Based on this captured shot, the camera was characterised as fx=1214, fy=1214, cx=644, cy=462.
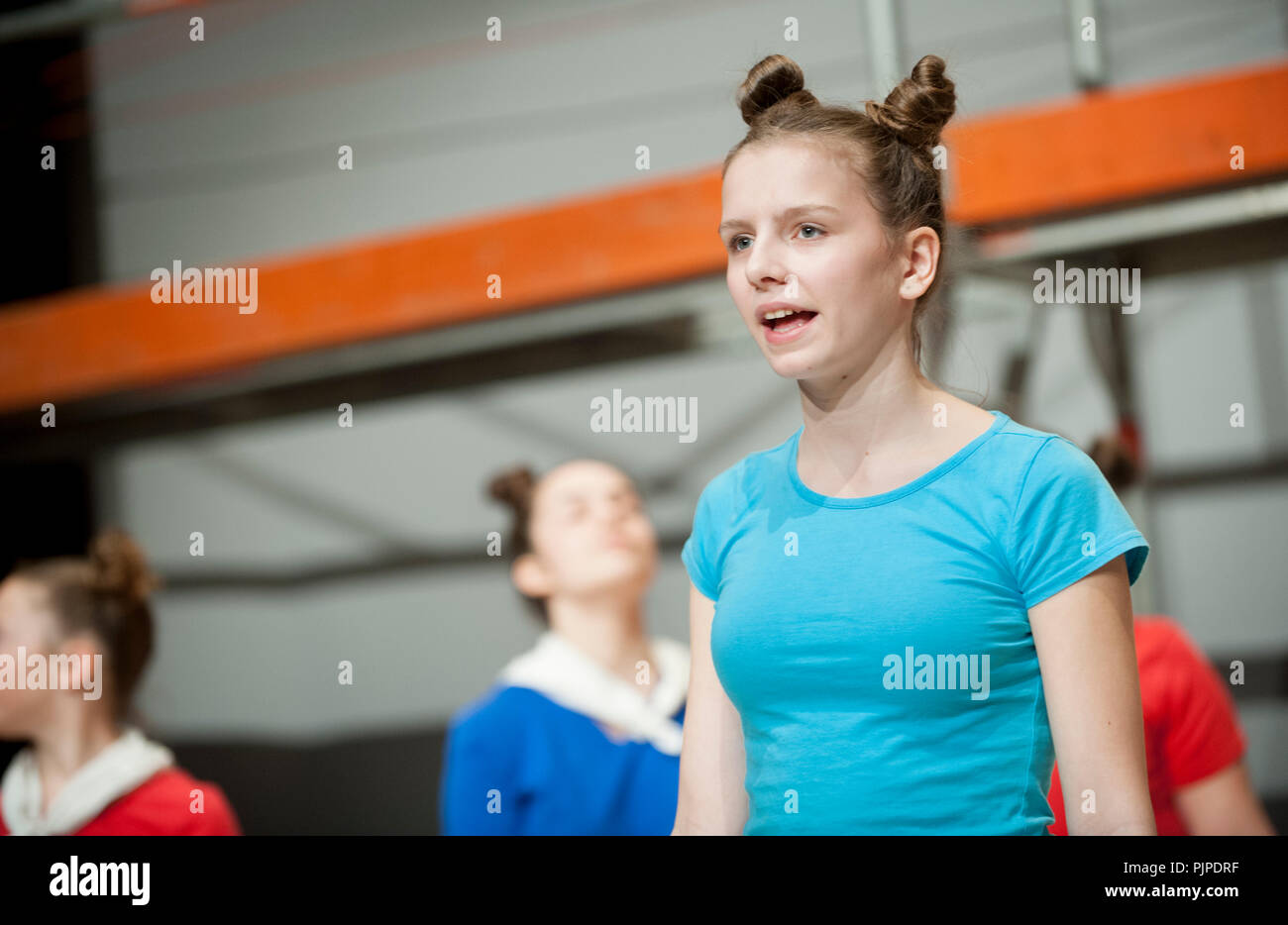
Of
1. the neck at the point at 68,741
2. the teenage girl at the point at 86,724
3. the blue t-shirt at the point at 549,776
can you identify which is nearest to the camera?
the blue t-shirt at the point at 549,776

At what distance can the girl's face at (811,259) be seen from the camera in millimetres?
986

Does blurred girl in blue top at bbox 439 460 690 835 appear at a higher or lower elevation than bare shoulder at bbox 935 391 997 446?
lower

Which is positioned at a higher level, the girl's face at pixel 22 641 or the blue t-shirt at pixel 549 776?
the girl's face at pixel 22 641

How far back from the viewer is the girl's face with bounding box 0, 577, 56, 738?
6.98 ft

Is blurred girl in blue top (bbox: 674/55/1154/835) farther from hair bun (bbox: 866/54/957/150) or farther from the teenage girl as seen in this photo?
the teenage girl

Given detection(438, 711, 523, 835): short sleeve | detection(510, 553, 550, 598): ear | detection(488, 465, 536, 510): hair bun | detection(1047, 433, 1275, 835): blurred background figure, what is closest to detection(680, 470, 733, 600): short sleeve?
detection(1047, 433, 1275, 835): blurred background figure

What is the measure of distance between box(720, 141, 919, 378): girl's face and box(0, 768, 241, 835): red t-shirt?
4.67 ft

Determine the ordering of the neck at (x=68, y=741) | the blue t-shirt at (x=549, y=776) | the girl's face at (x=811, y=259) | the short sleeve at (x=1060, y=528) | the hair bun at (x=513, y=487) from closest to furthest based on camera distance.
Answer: the short sleeve at (x=1060, y=528) → the girl's face at (x=811, y=259) → the blue t-shirt at (x=549, y=776) → the neck at (x=68, y=741) → the hair bun at (x=513, y=487)

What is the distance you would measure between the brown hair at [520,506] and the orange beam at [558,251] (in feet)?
Answer: 1.32

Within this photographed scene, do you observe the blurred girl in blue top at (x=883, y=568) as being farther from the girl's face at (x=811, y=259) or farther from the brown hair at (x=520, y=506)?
the brown hair at (x=520, y=506)

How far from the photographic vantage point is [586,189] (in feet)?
9.53

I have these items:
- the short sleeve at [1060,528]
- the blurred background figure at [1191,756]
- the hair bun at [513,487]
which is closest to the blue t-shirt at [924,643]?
the short sleeve at [1060,528]

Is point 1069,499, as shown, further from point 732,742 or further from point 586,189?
point 586,189
